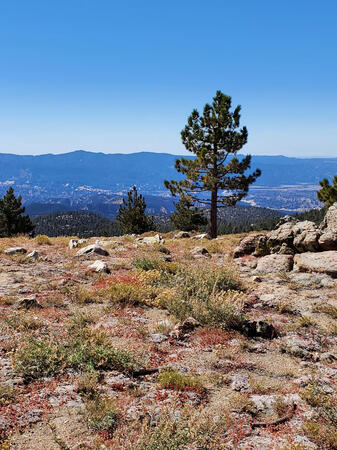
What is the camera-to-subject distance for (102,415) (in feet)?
15.0

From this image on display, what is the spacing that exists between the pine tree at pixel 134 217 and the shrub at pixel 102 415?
A: 40.1m

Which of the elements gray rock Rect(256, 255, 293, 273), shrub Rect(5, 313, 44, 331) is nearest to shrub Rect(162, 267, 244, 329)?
gray rock Rect(256, 255, 293, 273)

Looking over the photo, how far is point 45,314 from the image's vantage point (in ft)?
27.9

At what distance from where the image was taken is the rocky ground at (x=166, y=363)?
434 cm

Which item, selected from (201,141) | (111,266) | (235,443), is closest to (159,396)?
(235,443)

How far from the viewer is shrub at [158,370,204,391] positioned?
5.45 m

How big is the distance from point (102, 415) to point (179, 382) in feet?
4.97

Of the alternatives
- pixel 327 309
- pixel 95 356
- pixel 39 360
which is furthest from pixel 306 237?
pixel 39 360

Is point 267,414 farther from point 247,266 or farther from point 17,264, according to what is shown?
point 17,264

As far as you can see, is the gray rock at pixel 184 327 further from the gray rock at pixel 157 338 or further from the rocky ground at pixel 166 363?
the gray rock at pixel 157 338

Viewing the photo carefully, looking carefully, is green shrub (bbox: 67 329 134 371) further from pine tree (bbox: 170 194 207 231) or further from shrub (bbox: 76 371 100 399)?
pine tree (bbox: 170 194 207 231)

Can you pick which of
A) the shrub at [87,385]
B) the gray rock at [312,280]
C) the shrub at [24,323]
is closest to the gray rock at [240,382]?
the shrub at [87,385]

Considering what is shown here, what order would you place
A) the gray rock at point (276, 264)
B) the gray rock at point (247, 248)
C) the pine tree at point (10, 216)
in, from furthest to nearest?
the pine tree at point (10, 216), the gray rock at point (247, 248), the gray rock at point (276, 264)

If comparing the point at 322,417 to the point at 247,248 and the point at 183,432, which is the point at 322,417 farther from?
the point at 247,248
